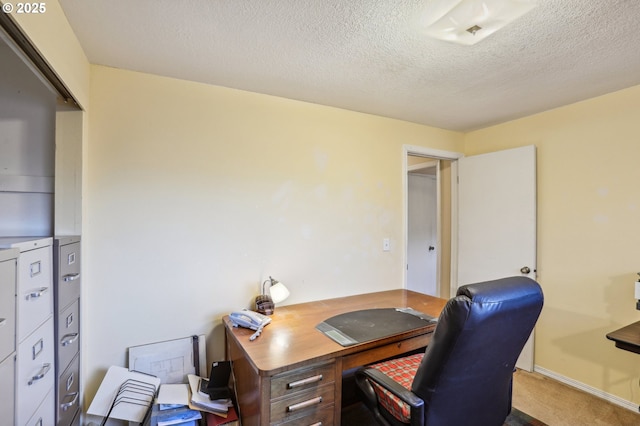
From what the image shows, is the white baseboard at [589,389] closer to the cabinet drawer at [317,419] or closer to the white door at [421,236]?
the white door at [421,236]

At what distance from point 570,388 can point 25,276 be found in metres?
3.54

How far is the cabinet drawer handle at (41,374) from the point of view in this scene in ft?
3.69

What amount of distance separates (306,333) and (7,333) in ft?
4.01

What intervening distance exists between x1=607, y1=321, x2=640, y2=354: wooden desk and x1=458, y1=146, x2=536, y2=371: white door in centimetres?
89

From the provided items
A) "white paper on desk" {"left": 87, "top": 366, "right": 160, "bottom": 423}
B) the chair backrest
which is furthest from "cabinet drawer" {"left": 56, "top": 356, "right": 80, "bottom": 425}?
the chair backrest

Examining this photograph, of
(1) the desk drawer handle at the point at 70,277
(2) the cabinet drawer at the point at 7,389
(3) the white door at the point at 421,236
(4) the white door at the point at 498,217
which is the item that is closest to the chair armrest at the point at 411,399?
(2) the cabinet drawer at the point at 7,389

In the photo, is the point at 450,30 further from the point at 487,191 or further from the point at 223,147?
the point at 487,191

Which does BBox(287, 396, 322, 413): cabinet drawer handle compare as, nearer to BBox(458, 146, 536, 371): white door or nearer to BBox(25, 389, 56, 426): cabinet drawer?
BBox(25, 389, 56, 426): cabinet drawer

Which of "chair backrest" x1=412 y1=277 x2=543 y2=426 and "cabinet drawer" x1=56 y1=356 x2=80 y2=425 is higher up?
"chair backrest" x1=412 y1=277 x2=543 y2=426

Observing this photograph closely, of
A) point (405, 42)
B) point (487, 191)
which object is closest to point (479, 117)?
point (487, 191)

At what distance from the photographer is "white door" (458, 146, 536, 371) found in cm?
260

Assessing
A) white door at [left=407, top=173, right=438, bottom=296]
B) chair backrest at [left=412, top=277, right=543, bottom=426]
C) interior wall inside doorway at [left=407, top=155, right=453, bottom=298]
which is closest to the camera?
chair backrest at [left=412, top=277, right=543, bottom=426]

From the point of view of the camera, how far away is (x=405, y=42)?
154cm

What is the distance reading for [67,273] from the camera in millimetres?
1440
